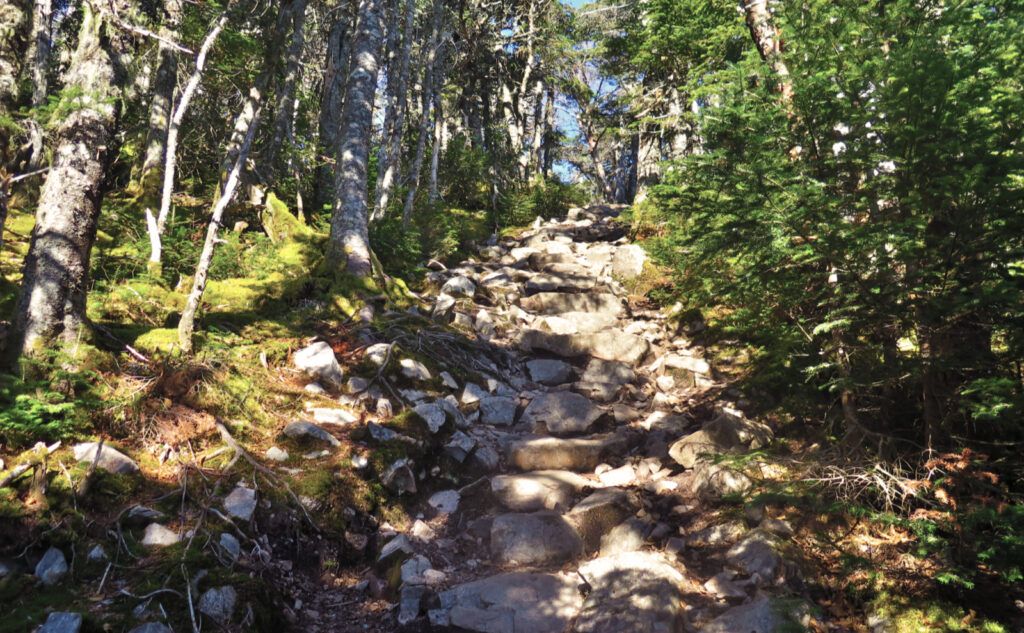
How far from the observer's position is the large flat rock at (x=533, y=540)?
16.2 feet

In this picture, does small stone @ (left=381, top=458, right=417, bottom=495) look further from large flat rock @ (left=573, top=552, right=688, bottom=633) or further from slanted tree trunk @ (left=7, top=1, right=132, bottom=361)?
slanted tree trunk @ (left=7, top=1, right=132, bottom=361)

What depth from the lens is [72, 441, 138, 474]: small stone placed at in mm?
3865

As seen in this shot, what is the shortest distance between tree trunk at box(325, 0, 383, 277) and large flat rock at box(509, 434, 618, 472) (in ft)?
14.5

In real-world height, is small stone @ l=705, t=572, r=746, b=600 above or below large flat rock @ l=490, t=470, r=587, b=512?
below

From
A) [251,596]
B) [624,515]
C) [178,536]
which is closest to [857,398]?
[624,515]

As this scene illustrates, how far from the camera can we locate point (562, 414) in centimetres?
748

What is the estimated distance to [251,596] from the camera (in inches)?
138

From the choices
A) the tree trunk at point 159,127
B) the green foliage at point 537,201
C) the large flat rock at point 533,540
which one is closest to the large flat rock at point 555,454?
the large flat rock at point 533,540

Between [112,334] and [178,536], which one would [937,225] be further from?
[112,334]

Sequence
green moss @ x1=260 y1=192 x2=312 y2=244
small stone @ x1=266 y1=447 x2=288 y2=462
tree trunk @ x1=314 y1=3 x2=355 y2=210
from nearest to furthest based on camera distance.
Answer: small stone @ x1=266 y1=447 x2=288 y2=462 → green moss @ x1=260 y1=192 x2=312 y2=244 → tree trunk @ x1=314 y1=3 x2=355 y2=210

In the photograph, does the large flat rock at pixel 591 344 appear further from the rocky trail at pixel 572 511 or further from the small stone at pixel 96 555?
the small stone at pixel 96 555

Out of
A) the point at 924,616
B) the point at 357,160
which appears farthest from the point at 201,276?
the point at 924,616

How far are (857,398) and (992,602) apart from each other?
1910mm

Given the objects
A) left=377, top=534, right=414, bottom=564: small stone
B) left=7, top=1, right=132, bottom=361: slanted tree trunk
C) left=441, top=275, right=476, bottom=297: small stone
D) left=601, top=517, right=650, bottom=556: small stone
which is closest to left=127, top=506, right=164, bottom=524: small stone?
left=7, top=1, right=132, bottom=361: slanted tree trunk
